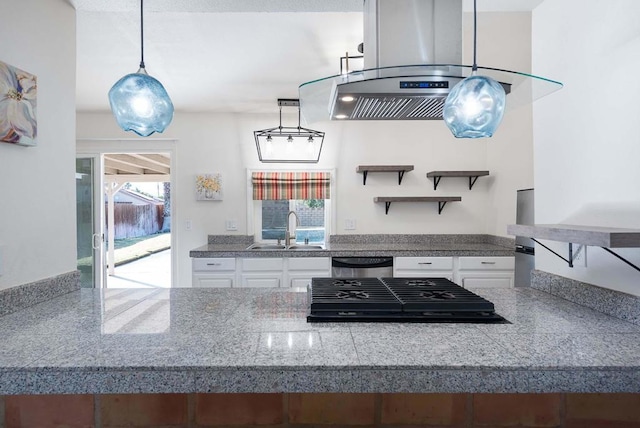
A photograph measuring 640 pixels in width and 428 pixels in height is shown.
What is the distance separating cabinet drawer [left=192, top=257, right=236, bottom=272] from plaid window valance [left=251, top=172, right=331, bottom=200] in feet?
2.78

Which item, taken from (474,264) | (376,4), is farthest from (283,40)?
(474,264)

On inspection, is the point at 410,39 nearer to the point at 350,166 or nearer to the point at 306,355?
the point at 306,355

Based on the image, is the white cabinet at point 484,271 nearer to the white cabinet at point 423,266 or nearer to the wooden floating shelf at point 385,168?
the white cabinet at point 423,266

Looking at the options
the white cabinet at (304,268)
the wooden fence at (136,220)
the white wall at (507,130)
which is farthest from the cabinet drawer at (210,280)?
the wooden fence at (136,220)

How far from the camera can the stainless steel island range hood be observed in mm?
1338

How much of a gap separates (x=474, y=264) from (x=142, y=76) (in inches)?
118

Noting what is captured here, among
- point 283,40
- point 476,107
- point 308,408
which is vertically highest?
point 283,40

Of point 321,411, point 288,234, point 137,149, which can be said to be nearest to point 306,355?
point 321,411

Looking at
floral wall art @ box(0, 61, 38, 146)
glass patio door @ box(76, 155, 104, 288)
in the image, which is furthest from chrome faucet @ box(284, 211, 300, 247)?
floral wall art @ box(0, 61, 38, 146)

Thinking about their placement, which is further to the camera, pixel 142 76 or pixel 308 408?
pixel 142 76

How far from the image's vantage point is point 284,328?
1.15 m

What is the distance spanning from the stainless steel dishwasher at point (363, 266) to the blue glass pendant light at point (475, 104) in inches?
83.5

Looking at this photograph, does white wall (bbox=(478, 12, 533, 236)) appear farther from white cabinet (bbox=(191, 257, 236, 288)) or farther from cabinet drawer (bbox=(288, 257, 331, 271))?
white cabinet (bbox=(191, 257, 236, 288))

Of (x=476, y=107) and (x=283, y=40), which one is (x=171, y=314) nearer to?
(x=476, y=107)
